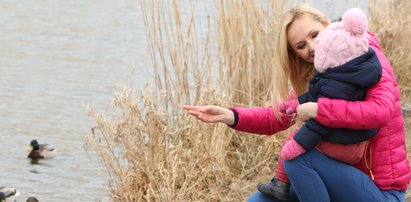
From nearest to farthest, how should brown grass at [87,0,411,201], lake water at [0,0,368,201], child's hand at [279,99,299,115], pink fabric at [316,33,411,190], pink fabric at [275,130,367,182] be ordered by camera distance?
1. pink fabric at [316,33,411,190]
2. pink fabric at [275,130,367,182]
3. child's hand at [279,99,299,115]
4. brown grass at [87,0,411,201]
5. lake water at [0,0,368,201]

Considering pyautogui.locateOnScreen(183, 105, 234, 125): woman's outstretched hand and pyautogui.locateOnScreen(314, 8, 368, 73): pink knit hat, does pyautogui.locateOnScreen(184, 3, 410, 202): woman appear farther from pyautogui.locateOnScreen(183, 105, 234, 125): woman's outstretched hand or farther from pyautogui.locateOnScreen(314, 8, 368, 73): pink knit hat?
pyautogui.locateOnScreen(314, 8, 368, 73): pink knit hat

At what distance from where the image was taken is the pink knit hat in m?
3.66

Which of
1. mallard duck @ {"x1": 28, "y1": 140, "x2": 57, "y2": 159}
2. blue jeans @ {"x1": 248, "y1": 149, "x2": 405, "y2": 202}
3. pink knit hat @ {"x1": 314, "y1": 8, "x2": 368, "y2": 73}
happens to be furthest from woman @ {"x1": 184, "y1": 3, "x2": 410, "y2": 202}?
mallard duck @ {"x1": 28, "y1": 140, "x2": 57, "y2": 159}

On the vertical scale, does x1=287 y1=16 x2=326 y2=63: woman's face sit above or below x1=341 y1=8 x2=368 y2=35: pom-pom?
below

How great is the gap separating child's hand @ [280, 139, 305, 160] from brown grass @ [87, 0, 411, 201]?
176cm

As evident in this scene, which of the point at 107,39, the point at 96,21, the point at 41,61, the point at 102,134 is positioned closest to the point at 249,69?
the point at 102,134

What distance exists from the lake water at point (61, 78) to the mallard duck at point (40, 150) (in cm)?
8

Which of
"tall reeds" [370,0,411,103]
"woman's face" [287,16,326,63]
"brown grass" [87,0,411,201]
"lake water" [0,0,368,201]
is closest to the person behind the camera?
"woman's face" [287,16,326,63]

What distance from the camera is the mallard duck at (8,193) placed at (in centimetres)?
812

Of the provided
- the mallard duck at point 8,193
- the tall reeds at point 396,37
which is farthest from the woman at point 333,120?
the mallard duck at point 8,193

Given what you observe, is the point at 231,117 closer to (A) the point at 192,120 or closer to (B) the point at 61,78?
(A) the point at 192,120

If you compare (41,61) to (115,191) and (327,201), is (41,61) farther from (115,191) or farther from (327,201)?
(327,201)

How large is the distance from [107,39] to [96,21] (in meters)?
1.14

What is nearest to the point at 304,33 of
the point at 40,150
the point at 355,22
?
the point at 355,22
